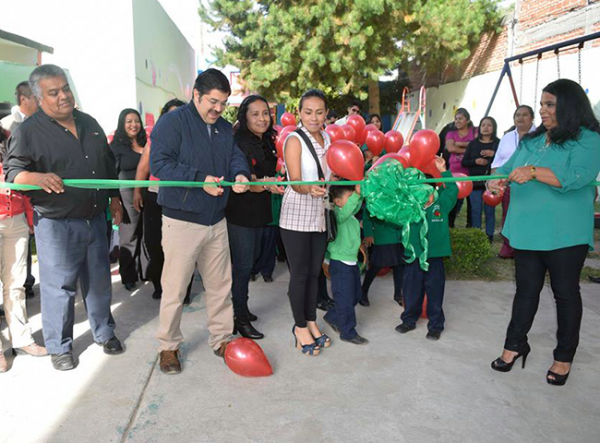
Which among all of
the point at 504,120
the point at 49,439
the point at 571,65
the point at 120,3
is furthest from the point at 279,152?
the point at 504,120

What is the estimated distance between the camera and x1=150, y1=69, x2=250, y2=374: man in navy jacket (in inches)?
111

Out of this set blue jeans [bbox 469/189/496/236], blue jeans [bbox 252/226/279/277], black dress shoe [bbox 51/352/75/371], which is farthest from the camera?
blue jeans [bbox 469/189/496/236]

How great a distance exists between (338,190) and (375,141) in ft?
5.63

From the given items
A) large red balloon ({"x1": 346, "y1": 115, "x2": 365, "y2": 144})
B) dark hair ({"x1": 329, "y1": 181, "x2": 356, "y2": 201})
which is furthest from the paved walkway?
large red balloon ({"x1": 346, "y1": 115, "x2": 365, "y2": 144})

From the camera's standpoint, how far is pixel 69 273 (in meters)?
3.06

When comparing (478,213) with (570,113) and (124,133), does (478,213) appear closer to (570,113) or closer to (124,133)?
(570,113)

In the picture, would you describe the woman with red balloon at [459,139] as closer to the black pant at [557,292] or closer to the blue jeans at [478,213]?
the blue jeans at [478,213]

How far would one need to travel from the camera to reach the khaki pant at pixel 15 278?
3.22 m

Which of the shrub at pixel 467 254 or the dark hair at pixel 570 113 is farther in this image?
the shrub at pixel 467 254

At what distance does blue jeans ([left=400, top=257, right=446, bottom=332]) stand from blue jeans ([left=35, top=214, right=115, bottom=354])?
88.1 inches

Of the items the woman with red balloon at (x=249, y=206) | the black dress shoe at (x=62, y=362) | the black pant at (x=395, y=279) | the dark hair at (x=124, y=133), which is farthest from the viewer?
the dark hair at (x=124, y=133)

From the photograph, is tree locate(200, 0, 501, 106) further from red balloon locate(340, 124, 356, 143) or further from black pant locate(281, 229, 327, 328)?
black pant locate(281, 229, 327, 328)

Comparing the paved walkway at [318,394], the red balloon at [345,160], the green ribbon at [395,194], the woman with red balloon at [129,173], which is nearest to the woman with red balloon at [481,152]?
the paved walkway at [318,394]

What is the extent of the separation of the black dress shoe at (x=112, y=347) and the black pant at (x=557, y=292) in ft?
8.74
